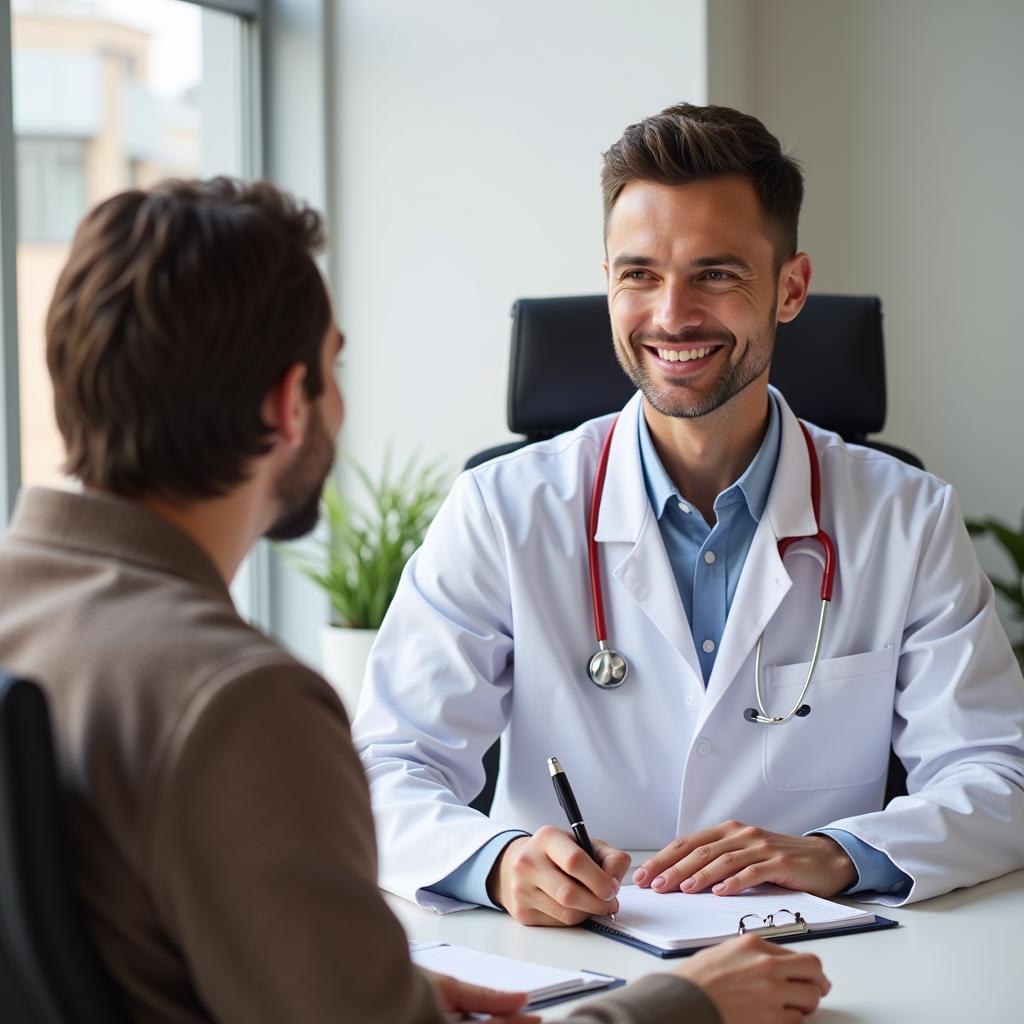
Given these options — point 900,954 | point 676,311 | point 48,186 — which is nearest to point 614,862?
point 900,954

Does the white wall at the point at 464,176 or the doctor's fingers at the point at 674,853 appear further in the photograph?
the white wall at the point at 464,176

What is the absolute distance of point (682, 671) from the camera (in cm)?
171

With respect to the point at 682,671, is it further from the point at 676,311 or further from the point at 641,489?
the point at 676,311

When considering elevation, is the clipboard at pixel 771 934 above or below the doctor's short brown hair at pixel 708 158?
below

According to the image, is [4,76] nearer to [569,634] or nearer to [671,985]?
[569,634]

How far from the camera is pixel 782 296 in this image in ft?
6.33

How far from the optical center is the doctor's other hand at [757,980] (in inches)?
39.6

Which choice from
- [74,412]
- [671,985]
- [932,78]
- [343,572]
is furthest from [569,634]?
[932,78]

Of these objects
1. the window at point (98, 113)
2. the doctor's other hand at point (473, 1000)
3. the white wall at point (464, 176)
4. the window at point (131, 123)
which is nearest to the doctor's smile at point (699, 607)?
the doctor's other hand at point (473, 1000)

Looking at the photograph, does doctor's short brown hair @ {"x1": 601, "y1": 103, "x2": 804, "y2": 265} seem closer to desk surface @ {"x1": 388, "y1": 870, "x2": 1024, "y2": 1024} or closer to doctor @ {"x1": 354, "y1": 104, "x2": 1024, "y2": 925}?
doctor @ {"x1": 354, "y1": 104, "x2": 1024, "y2": 925}

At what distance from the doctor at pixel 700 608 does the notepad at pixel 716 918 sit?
0.56 feet

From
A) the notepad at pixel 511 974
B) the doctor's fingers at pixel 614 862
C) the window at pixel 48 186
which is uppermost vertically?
the window at pixel 48 186

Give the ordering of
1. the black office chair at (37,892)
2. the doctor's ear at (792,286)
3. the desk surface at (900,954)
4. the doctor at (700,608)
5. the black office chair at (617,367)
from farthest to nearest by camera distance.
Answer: the black office chair at (617,367), the doctor's ear at (792,286), the doctor at (700,608), the desk surface at (900,954), the black office chair at (37,892)

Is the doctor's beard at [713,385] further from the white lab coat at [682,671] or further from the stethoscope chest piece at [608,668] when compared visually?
the stethoscope chest piece at [608,668]
